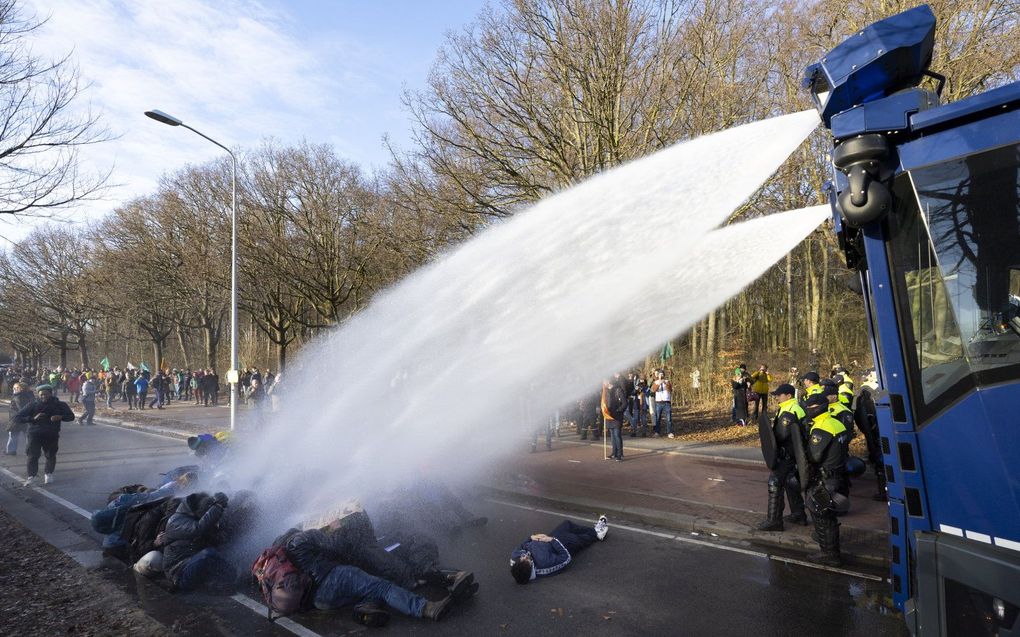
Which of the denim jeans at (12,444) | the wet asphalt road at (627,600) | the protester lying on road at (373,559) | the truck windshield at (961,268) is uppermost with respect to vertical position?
the truck windshield at (961,268)

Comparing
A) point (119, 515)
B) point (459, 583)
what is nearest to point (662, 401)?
point (459, 583)

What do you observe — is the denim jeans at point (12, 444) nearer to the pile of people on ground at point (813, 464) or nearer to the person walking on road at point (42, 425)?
the person walking on road at point (42, 425)

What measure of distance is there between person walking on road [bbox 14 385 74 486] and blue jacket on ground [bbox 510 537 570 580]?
9061mm

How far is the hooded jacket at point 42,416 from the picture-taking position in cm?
1000

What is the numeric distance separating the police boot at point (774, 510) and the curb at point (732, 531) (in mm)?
84

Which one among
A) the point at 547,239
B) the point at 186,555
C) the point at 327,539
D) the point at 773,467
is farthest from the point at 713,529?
the point at 186,555

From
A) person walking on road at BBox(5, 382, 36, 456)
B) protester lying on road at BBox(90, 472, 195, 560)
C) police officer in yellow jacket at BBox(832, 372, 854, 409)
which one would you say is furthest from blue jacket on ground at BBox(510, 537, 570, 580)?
person walking on road at BBox(5, 382, 36, 456)

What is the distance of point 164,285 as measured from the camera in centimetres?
3222

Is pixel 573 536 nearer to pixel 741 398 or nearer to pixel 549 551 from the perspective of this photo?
pixel 549 551

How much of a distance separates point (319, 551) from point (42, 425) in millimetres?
8140

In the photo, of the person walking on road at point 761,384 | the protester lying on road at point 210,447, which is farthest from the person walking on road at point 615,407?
the protester lying on road at point 210,447

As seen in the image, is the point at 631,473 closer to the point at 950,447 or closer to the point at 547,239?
the point at 547,239

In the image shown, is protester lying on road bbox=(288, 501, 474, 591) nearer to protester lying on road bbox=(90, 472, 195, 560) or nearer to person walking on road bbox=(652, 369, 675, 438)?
protester lying on road bbox=(90, 472, 195, 560)

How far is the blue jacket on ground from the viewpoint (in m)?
5.54
